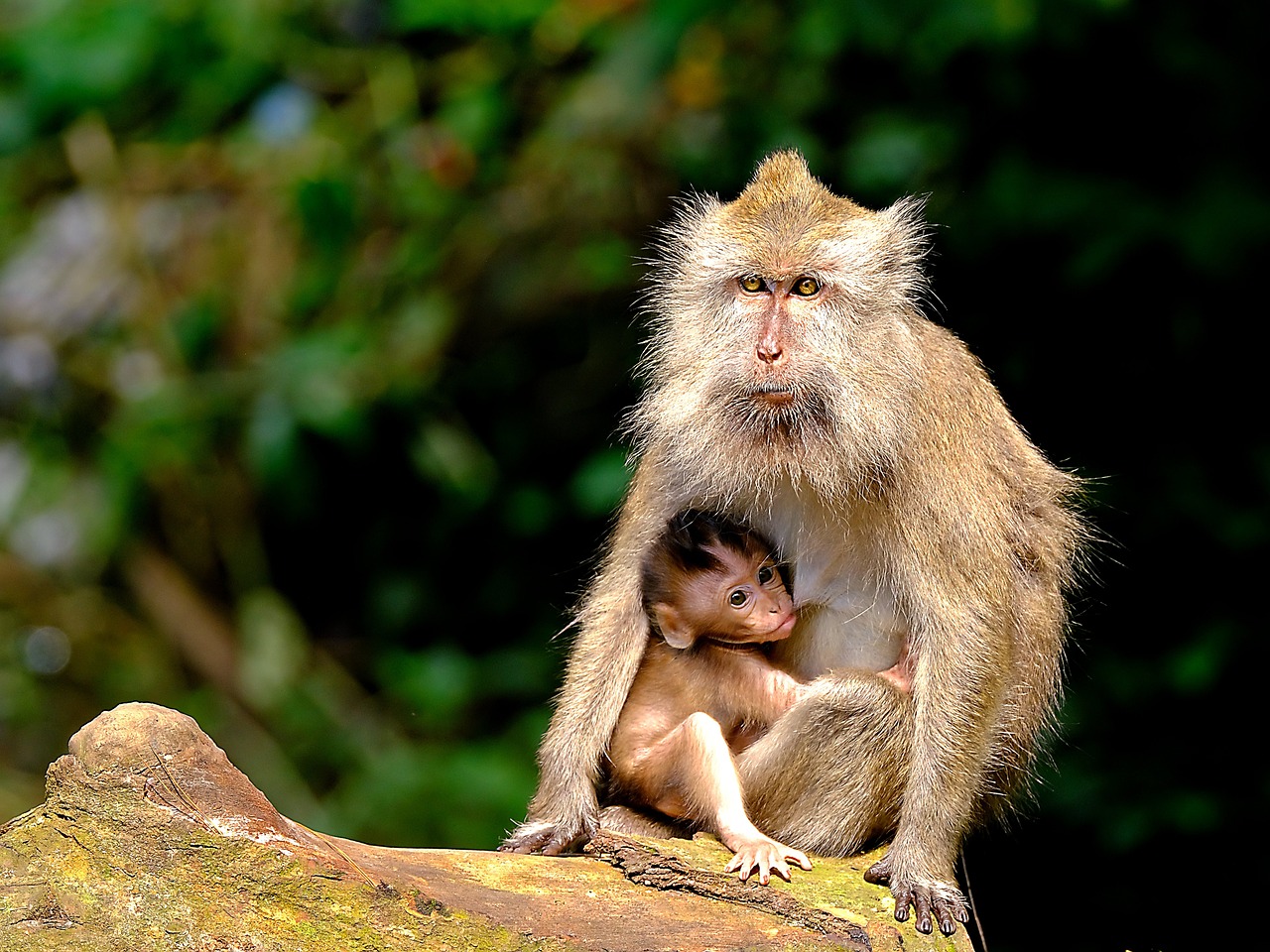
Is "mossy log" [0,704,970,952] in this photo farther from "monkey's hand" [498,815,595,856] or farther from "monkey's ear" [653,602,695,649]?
"monkey's ear" [653,602,695,649]

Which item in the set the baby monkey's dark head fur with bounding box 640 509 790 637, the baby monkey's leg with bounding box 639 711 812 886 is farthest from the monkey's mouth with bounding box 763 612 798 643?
the baby monkey's leg with bounding box 639 711 812 886

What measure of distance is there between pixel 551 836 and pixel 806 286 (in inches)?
81.7

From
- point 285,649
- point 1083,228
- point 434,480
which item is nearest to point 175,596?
point 285,649

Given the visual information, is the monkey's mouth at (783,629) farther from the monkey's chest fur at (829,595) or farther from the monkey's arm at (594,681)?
the monkey's arm at (594,681)

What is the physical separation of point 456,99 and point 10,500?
411cm

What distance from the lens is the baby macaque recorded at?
16.2ft

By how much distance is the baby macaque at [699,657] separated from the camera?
195 inches

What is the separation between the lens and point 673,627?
5.10m

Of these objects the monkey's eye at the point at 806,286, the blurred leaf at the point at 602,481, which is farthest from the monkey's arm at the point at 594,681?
the blurred leaf at the point at 602,481

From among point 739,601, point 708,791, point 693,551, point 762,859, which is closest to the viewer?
point 762,859

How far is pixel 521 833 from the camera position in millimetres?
4832

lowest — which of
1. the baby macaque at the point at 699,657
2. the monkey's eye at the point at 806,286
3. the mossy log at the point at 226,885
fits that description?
the mossy log at the point at 226,885

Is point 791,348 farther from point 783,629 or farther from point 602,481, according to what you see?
point 602,481

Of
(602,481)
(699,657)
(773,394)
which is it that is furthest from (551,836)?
(602,481)
